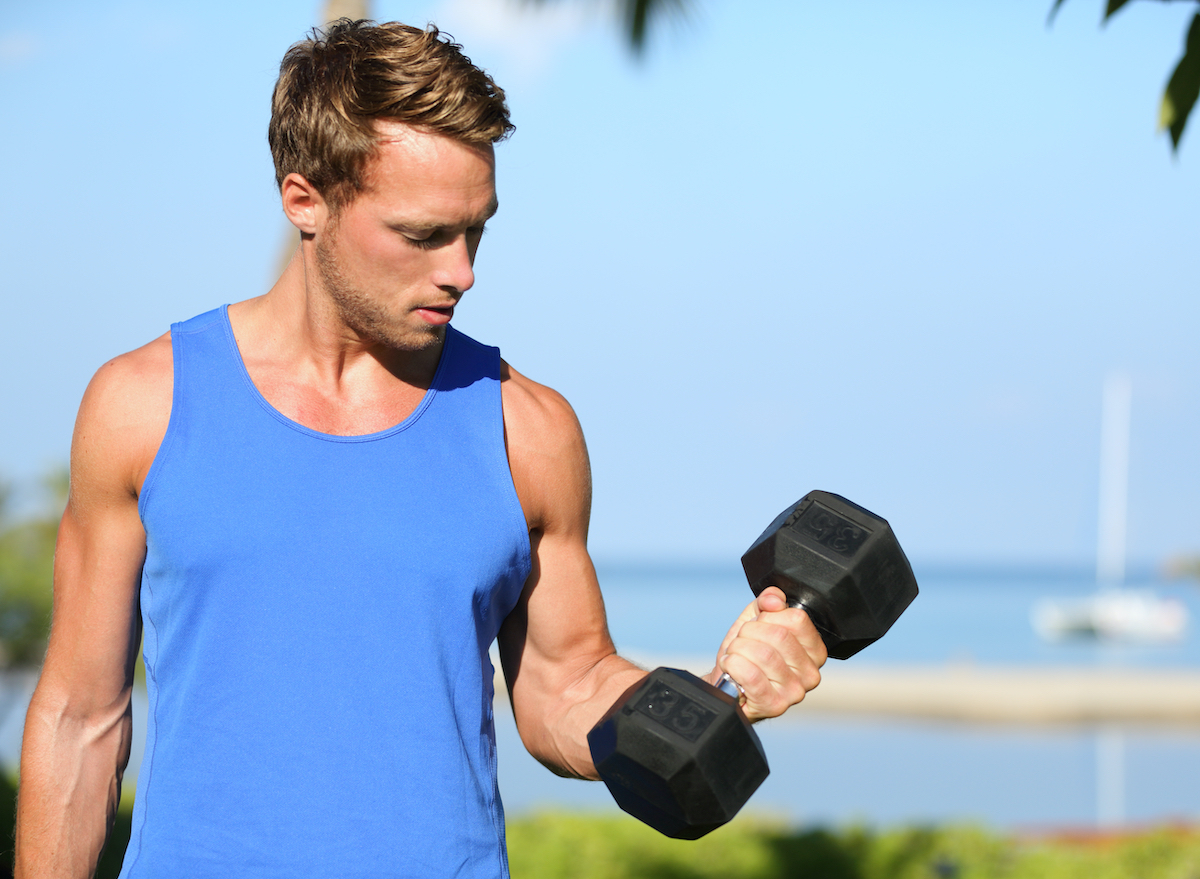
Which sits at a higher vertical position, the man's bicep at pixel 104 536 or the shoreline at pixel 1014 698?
the man's bicep at pixel 104 536

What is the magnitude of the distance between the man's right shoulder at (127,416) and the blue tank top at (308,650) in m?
0.03

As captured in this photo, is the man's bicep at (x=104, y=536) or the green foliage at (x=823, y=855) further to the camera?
the green foliage at (x=823, y=855)

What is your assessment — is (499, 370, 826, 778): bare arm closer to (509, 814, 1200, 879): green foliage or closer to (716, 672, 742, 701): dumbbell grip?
(716, 672, 742, 701): dumbbell grip

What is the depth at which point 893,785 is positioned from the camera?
17.8 metres

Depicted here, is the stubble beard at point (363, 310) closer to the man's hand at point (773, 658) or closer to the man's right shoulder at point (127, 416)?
the man's right shoulder at point (127, 416)

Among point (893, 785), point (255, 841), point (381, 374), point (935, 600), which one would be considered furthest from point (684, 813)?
point (935, 600)

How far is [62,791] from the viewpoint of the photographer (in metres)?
1.99

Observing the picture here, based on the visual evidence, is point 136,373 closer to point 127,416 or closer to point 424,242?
point 127,416

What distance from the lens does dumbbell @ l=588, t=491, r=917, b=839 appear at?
181 centimetres

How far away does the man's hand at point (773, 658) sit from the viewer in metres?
1.95

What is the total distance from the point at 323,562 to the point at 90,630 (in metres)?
0.43

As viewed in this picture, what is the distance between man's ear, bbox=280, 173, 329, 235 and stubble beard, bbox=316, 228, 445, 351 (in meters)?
0.04

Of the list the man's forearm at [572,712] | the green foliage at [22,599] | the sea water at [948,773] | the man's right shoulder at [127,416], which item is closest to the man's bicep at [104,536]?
the man's right shoulder at [127,416]

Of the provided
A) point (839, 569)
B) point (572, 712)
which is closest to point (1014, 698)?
point (572, 712)
